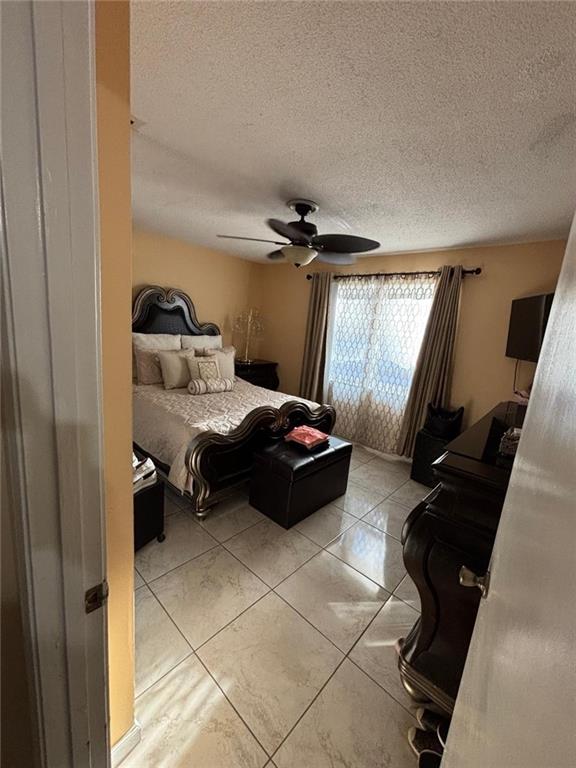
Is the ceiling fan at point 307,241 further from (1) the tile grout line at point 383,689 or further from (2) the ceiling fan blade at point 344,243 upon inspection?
(1) the tile grout line at point 383,689

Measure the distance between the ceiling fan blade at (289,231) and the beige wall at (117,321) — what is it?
5.08 feet

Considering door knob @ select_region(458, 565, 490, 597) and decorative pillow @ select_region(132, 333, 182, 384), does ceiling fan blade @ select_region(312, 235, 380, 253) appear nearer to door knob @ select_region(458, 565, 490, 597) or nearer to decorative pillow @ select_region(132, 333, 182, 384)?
door knob @ select_region(458, 565, 490, 597)

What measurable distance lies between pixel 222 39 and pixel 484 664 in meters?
1.80

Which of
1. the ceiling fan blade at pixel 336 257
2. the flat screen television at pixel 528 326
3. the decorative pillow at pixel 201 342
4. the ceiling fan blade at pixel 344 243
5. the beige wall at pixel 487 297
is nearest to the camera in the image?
the ceiling fan blade at pixel 344 243

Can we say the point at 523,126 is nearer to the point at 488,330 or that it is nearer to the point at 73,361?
the point at 73,361

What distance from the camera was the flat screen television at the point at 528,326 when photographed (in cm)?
227

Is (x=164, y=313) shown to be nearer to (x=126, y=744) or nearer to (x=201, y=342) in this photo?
(x=201, y=342)

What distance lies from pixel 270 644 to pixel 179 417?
153cm

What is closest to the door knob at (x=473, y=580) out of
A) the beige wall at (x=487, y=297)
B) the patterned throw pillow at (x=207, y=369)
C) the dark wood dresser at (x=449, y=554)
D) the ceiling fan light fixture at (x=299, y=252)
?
the dark wood dresser at (x=449, y=554)

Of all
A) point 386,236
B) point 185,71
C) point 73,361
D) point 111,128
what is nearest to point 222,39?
point 185,71

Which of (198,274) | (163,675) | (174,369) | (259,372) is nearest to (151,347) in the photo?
(174,369)

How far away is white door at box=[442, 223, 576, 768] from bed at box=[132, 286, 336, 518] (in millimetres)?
1750

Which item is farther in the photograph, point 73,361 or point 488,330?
point 488,330

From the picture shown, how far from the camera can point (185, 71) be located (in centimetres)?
113
